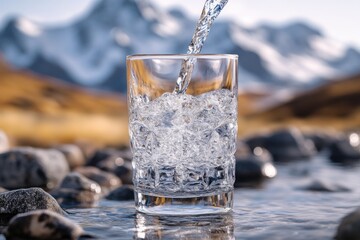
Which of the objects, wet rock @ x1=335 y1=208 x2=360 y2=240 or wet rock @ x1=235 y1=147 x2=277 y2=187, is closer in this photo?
wet rock @ x1=335 y1=208 x2=360 y2=240

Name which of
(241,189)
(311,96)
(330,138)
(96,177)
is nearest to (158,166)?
(241,189)

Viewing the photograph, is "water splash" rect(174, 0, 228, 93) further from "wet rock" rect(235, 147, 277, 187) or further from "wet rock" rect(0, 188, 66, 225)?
"wet rock" rect(235, 147, 277, 187)

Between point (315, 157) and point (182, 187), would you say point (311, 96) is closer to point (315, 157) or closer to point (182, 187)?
point (315, 157)

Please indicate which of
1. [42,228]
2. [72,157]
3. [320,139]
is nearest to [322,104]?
[320,139]

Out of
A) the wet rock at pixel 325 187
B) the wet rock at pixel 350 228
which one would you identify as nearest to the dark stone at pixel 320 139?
the wet rock at pixel 325 187

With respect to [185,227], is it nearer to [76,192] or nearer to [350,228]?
[350,228]

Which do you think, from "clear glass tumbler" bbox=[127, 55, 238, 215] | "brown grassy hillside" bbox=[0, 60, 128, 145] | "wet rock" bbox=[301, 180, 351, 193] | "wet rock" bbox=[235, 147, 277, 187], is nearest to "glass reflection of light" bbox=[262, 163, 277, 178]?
"wet rock" bbox=[235, 147, 277, 187]
